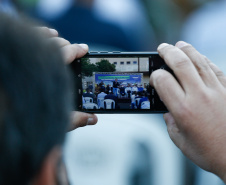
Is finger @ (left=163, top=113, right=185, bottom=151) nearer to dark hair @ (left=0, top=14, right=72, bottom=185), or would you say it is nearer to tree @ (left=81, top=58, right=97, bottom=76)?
tree @ (left=81, top=58, right=97, bottom=76)

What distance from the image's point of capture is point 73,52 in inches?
43.5

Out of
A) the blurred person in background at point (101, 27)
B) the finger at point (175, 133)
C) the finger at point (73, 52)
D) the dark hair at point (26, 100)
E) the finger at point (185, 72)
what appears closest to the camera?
the dark hair at point (26, 100)

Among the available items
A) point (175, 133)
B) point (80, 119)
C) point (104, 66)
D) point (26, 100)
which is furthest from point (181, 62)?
point (26, 100)

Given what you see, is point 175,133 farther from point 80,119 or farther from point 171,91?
point 80,119

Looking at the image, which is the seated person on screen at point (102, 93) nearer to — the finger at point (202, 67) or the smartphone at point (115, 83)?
the smartphone at point (115, 83)

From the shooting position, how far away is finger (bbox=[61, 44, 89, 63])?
109cm

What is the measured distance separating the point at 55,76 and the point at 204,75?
59 centimetres

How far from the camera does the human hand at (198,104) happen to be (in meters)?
0.85

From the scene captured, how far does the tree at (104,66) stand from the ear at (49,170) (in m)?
0.73

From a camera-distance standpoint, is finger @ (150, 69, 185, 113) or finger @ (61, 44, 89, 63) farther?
finger @ (61, 44, 89, 63)

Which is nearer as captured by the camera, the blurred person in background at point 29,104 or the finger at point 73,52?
the blurred person in background at point 29,104

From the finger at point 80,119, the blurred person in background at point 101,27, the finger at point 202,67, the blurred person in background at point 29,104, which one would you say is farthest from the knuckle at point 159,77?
the blurred person in background at point 101,27

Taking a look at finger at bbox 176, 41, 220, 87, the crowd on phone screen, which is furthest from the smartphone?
finger at bbox 176, 41, 220, 87

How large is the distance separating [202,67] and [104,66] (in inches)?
15.9
